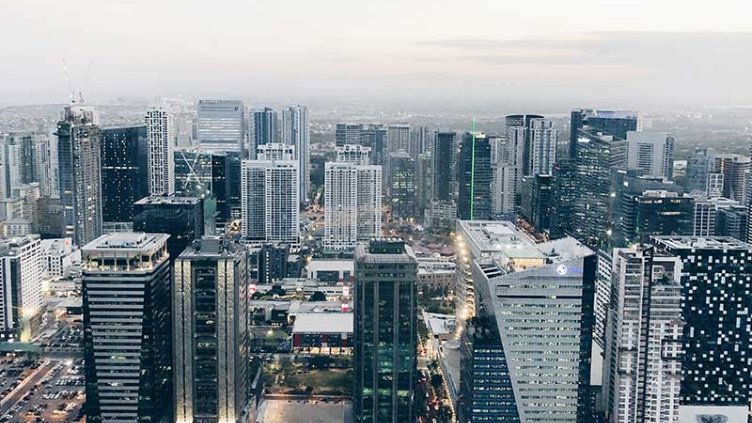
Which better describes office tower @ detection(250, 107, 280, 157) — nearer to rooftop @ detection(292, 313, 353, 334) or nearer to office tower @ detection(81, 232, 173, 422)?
rooftop @ detection(292, 313, 353, 334)

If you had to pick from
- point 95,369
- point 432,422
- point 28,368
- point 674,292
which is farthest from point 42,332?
point 674,292

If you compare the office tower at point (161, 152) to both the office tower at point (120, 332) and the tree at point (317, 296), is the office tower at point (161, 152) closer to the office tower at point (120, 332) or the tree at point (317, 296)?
the tree at point (317, 296)

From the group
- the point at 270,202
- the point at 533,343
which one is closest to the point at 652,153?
the point at 533,343

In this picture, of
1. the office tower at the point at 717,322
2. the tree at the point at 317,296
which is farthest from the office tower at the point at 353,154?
the office tower at the point at 717,322

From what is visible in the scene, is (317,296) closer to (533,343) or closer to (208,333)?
(208,333)

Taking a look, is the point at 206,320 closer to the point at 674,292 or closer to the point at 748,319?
the point at 674,292

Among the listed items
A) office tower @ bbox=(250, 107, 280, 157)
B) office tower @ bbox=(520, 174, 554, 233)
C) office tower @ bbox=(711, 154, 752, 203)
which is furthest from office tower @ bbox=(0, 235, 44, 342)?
office tower @ bbox=(711, 154, 752, 203)

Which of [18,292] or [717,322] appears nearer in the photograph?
[717,322]
